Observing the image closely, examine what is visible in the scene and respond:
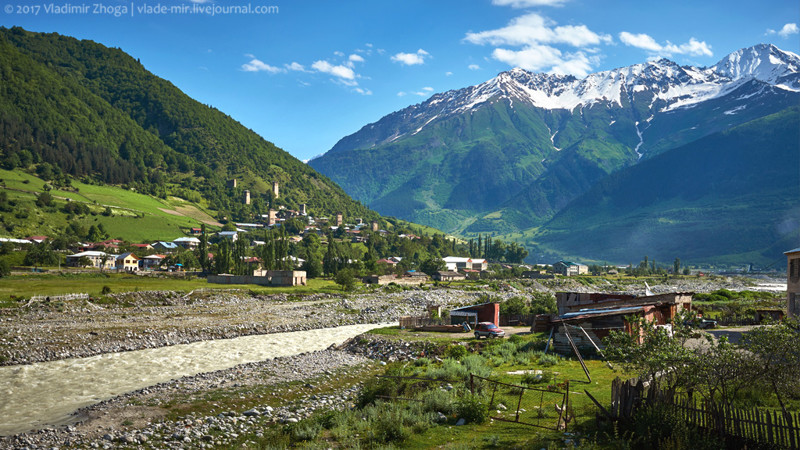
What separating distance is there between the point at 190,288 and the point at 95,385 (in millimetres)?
53399

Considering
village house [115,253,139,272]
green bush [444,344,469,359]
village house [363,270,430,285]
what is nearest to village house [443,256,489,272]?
village house [363,270,430,285]

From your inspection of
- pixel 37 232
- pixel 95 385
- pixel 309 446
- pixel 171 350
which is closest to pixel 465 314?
pixel 171 350

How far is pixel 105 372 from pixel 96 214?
142 m

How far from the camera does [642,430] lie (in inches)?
566

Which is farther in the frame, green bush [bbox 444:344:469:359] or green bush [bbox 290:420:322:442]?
green bush [bbox 444:344:469:359]

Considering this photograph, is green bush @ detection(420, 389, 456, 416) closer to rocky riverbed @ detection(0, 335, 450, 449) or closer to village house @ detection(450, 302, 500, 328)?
rocky riverbed @ detection(0, 335, 450, 449)

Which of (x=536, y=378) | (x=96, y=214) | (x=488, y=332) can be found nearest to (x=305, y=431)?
(x=536, y=378)

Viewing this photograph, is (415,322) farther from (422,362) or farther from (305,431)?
(305,431)

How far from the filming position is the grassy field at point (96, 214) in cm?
13212

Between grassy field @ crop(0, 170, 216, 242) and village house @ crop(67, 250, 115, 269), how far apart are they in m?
23.6

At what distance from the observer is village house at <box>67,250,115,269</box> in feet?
343

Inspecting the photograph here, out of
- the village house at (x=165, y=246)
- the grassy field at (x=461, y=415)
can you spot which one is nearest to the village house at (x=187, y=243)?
the village house at (x=165, y=246)

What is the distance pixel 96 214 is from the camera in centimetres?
15538

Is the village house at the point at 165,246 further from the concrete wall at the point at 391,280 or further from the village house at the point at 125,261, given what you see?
the concrete wall at the point at 391,280
